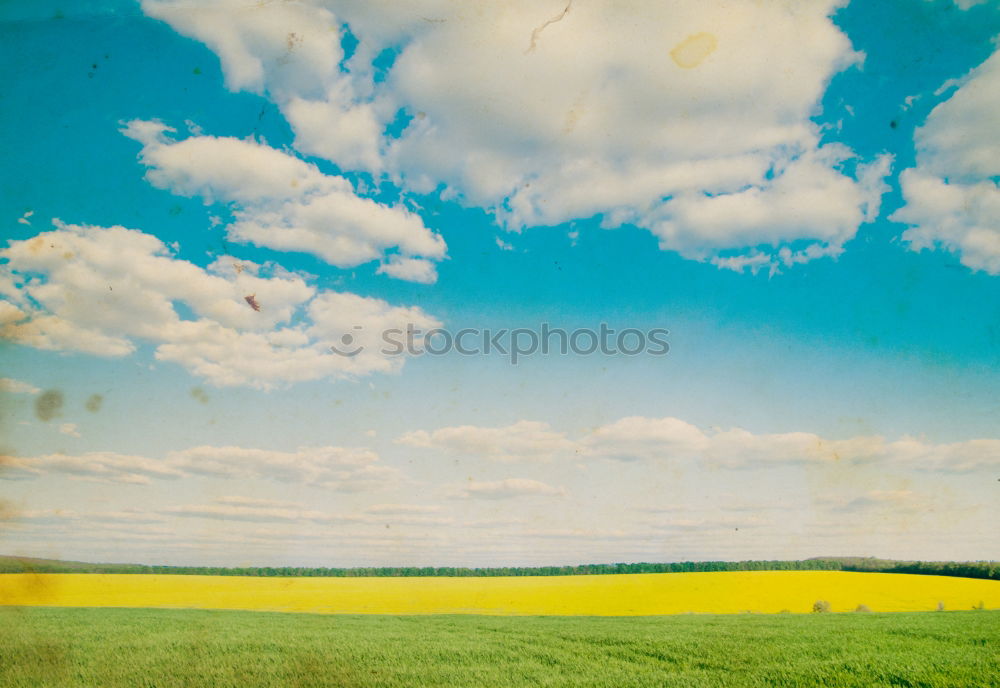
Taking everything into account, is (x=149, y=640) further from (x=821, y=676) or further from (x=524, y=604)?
(x=524, y=604)

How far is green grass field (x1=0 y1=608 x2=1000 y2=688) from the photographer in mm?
5555

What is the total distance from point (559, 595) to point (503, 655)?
39.0 feet

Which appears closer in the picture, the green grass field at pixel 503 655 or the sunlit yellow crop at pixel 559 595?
the green grass field at pixel 503 655

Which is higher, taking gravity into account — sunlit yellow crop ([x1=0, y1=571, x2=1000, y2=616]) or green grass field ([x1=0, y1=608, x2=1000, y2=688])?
green grass field ([x1=0, y1=608, x2=1000, y2=688])

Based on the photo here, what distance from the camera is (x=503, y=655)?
7.08 metres

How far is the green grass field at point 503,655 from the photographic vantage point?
555 cm

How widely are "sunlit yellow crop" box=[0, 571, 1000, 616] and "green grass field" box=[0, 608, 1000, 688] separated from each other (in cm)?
608

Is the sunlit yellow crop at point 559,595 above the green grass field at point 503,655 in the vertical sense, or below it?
below

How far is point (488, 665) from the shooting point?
21.0ft

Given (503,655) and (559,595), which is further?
(559,595)

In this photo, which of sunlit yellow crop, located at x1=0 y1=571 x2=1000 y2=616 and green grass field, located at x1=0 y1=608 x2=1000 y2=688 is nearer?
green grass field, located at x1=0 y1=608 x2=1000 y2=688

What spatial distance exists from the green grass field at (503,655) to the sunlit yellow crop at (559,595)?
6.08 m

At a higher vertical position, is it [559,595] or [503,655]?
[503,655]

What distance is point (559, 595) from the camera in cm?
1795
